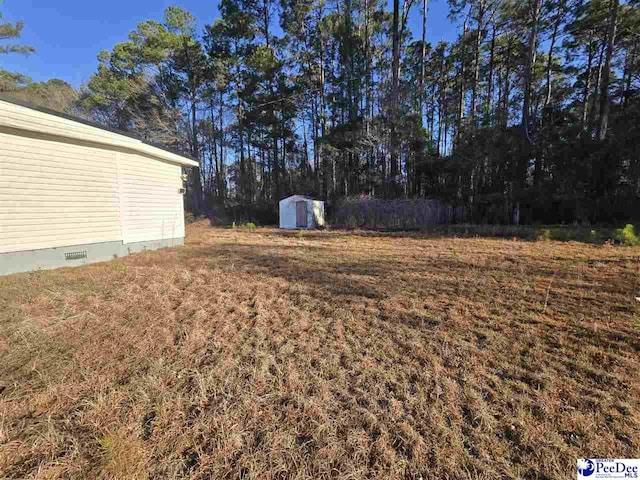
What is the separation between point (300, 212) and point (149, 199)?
26.5 feet

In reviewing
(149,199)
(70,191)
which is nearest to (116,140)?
(70,191)

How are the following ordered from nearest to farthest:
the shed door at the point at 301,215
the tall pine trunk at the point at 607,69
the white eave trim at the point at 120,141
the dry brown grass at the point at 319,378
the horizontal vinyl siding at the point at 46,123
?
the dry brown grass at the point at 319,378 < the horizontal vinyl siding at the point at 46,123 < the white eave trim at the point at 120,141 < the tall pine trunk at the point at 607,69 < the shed door at the point at 301,215

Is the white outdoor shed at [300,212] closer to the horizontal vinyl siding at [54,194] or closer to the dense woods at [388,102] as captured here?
the dense woods at [388,102]

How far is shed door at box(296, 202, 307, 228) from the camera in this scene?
14.1 m

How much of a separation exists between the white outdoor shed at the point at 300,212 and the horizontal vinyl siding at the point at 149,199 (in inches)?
264

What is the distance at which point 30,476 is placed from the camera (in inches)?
50.0

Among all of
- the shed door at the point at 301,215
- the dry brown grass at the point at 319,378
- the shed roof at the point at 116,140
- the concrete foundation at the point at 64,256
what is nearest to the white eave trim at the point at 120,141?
the shed roof at the point at 116,140

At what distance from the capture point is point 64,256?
516 centimetres

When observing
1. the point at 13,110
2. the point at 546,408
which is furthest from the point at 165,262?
the point at 546,408

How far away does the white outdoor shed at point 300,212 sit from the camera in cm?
1388

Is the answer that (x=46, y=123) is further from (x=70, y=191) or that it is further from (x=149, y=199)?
(x=149, y=199)

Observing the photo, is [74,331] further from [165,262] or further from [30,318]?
[165,262]

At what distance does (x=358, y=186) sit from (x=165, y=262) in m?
12.8

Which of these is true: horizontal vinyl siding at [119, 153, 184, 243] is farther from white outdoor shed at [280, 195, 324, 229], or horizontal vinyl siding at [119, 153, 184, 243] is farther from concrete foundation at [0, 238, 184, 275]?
white outdoor shed at [280, 195, 324, 229]
